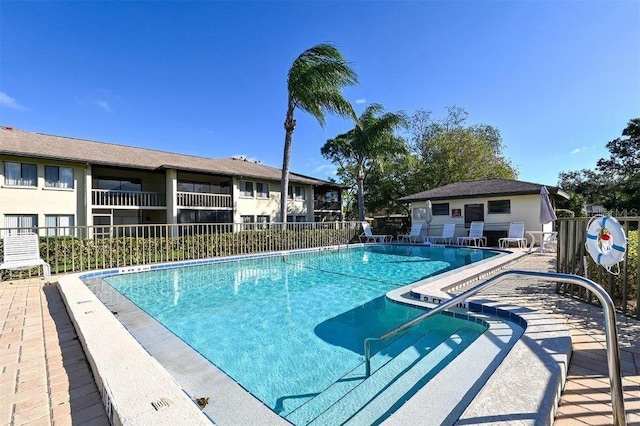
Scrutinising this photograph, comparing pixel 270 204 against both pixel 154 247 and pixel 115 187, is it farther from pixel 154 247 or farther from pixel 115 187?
pixel 154 247

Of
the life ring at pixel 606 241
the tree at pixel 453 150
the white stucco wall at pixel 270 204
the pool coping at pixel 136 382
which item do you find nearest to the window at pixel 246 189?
the white stucco wall at pixel 270 204

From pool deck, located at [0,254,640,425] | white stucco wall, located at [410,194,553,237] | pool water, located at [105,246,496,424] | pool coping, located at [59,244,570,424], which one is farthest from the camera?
white stucco wall, located at [410,194,553,237]

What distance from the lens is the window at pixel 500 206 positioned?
1691 cm

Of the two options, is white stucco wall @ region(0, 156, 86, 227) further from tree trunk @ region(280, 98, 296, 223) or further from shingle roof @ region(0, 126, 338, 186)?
tree trunk @ region(280, 98, 296, 223)

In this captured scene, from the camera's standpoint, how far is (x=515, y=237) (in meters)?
15.3

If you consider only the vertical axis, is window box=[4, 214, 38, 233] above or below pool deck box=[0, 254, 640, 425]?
above

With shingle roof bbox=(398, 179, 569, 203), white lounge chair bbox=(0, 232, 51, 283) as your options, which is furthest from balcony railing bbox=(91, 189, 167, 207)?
shingle roof bbox=(398, 179, 569, 203)

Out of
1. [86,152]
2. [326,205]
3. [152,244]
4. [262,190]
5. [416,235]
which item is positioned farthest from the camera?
[326,205]

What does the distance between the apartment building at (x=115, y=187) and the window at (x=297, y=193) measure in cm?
9

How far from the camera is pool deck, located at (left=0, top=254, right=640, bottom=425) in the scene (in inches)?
84.6

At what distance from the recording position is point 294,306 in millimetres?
6176

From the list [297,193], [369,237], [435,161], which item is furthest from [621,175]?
[297,193]

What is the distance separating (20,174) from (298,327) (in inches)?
693

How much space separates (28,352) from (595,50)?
1795 centimetres
